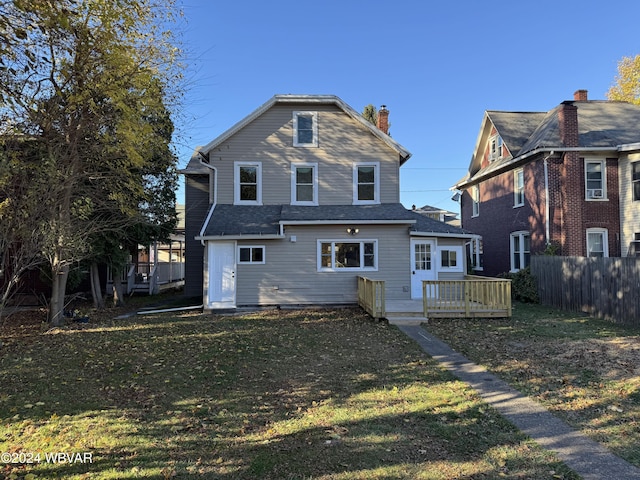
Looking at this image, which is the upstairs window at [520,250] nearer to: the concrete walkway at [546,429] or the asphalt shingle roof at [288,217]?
the asphalt shingle roof at [288,217]

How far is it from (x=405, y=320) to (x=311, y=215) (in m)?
5.21

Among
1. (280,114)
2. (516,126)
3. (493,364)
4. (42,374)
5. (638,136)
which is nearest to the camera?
(42,374)

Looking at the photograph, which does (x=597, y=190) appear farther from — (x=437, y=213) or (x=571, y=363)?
(x=437, y=213)

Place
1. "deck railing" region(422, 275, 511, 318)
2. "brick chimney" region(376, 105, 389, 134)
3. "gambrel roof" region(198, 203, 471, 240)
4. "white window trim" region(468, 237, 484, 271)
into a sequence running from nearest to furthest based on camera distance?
"deck railing" region(422, 275, 511, 318)
"gambrel roof" region(198, 203, 471, 240)
"brick chimney" region(376, 105, 389, 134)
"white window trim" region(468, 237, 484, 271)

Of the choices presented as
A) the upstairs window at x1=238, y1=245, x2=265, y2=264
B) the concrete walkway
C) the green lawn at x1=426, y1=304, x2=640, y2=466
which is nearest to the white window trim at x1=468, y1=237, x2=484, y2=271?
the green lawn at x1=426, y1=304, x2=640, y2=466

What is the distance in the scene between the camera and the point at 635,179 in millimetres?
16031

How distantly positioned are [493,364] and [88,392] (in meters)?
6.77

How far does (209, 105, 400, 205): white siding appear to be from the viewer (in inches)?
598

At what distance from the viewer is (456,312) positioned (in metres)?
12.1

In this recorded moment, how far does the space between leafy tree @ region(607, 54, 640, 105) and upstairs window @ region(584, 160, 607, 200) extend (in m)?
17.3

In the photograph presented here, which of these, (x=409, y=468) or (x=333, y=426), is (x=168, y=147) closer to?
(x=333, y=426)

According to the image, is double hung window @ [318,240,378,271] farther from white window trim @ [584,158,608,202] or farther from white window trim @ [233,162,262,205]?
white window trim @ [584,158,608,202]

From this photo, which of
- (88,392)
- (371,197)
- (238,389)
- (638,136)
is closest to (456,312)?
(371,197)

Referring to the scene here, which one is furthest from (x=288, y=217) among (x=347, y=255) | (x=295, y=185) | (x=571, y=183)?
(x=571, y=183)
